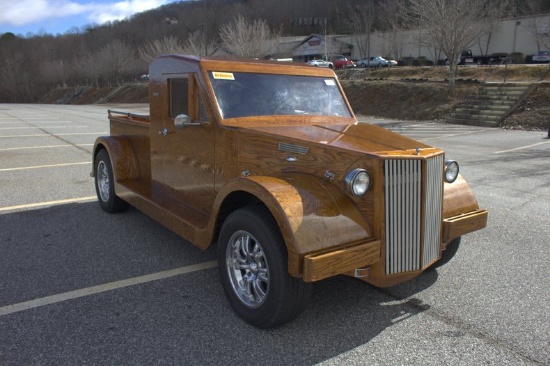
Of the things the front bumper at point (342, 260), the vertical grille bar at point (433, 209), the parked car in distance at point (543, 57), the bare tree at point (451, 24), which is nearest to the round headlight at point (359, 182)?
the front bumper at point (342, 260)

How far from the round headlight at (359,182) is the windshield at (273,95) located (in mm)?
1394

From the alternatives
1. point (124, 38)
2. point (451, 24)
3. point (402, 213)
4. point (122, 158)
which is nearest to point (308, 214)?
point (402, 213)

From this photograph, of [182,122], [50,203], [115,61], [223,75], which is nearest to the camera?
[182,122]

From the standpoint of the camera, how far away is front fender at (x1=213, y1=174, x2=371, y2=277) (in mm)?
2846

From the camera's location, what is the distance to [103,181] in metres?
6.20

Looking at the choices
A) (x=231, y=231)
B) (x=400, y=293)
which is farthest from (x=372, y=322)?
(x=231, y=231)

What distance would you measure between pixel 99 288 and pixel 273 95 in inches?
91.3

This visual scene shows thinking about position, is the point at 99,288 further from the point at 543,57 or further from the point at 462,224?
the point at 543,57

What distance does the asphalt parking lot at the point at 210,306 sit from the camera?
2.90m

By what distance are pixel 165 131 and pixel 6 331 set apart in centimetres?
236

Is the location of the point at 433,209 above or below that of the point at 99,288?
above

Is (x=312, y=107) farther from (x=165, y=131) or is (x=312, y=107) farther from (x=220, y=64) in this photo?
(x=165, y=131)

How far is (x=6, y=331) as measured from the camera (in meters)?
3.12

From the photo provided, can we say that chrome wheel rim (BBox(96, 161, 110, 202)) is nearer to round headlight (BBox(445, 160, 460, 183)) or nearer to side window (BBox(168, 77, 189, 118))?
side window (BBox(168, 77, 189, 118))
